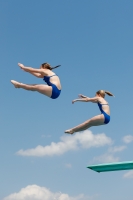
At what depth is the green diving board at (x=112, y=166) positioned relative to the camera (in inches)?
509

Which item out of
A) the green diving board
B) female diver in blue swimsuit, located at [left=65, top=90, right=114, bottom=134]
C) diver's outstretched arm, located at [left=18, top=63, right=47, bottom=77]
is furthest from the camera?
female diver in blue swimsuit, located at [left=65, top=90, right=114, bottom=134]

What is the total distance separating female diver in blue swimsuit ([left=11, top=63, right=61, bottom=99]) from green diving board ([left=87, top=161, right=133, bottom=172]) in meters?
3.07

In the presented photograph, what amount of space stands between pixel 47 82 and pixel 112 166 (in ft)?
13.1

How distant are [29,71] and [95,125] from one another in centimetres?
374

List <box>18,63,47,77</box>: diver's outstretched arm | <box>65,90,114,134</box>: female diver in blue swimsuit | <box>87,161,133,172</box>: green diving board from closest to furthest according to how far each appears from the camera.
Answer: <box>18,63,47,77</box>: diver's outstretched arm < <box>87,161,133,172</box>: green diving board < <box>65,90,114,134</box>: female diver in blue swimsuit

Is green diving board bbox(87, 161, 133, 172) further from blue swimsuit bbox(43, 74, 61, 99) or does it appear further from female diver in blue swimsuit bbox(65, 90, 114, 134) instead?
blue swimsuit bbox(43, 74, 61, 99)

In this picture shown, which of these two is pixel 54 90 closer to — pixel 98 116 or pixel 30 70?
pixel 30 70

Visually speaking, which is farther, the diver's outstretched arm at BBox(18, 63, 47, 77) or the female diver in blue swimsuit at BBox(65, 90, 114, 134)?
the female diver in blue swimsuit at BBox(65, 90, 114, 134)

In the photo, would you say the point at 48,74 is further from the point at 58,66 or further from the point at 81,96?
the point at 81,96

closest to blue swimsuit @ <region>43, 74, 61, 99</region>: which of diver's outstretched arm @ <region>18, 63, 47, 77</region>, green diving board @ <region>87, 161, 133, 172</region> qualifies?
diver's outstretched arm @ <region>18, 63, 47, 77</region>

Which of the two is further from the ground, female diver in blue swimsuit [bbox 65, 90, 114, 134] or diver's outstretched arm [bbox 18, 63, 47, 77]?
diver's outstretched arm [bbox 18, 63, 47, 77]


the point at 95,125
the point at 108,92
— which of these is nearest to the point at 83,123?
the point at 95,125

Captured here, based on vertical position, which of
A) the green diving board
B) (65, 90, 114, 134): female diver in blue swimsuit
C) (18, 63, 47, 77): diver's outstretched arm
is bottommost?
the green diving board

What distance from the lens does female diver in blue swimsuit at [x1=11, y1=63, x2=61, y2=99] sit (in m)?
12.7
